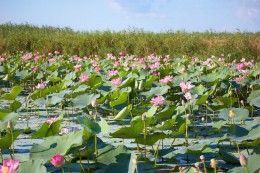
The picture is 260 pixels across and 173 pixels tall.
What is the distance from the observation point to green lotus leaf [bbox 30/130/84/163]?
150 centimetres

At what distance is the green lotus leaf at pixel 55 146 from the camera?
1500 mm

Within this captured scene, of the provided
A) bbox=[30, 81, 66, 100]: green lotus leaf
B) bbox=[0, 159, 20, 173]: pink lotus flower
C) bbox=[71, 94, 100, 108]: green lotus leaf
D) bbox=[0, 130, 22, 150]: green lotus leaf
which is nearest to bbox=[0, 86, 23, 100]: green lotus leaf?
bbox=[30, 81, 66, 100]: green lotus leaf

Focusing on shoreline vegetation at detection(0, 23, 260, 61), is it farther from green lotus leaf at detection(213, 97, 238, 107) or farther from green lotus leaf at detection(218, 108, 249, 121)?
green lotus leaf at detection(218, 108, 249, 121)

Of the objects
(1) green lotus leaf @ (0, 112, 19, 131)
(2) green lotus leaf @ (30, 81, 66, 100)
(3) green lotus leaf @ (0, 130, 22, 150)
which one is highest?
(2) green lotus leaf @ (30, 81, 66, 100)

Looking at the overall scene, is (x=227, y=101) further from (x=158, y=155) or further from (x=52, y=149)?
(x=52, y=149)

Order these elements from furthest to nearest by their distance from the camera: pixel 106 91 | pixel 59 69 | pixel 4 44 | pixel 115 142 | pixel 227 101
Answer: pixel 4 44, pixel 59 69, pixel 106 91, pixel 227 101, pixel 115 142

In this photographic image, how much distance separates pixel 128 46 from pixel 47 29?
794 cm

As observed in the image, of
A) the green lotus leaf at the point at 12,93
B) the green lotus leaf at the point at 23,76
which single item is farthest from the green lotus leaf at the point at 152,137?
the green lotus leaf at the point at 23,76

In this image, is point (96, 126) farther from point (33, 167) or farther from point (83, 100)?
point (83, 100)

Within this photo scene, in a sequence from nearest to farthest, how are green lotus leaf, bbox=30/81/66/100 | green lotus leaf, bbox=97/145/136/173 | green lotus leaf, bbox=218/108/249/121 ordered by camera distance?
1. green lotus leaf, bbox=97/145/136/173
2. green lotus leaf, bbox=218/108/249/121
3. green lotus leaf, bbox=30/81/66/100

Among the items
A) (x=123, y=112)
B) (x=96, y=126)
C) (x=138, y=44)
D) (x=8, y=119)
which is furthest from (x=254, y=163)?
(x=138, y=44)

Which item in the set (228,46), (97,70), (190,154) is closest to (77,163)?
(190,154)

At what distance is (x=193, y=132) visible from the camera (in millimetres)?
2551

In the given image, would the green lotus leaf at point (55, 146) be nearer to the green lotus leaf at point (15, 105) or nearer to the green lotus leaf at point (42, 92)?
the green lotus leaf at point (15, 105)
